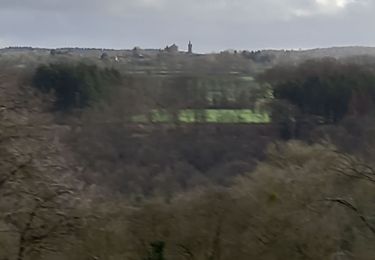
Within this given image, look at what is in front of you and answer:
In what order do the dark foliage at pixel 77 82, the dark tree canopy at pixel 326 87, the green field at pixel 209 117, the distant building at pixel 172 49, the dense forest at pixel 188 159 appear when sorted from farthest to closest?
1. the distant building at pixel 172 49
2. the dark tree canopy at pixel 326 87
3. the green field at pixel 209 117
4. the dark foliage at pixel 77 82
5. the dense forest at pixel 188 159

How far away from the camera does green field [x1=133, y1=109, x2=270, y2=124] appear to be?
37.8 metres

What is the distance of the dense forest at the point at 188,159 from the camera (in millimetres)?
13062

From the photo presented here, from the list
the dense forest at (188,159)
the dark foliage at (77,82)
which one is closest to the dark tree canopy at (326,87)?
the dense forest at (188,159)

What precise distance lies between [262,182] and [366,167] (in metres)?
2.58

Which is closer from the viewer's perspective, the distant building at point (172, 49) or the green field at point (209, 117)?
the green field at point (209, 117)

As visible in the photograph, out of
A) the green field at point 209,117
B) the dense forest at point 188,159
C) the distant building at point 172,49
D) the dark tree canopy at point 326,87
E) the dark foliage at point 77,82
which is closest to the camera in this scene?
the dense forest at point 188,159

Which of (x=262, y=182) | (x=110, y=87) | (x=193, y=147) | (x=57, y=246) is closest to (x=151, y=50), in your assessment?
(x=110, y=87)

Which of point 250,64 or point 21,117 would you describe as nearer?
point 21,117

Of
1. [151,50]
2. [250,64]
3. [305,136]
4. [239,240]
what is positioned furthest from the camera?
[151,50]

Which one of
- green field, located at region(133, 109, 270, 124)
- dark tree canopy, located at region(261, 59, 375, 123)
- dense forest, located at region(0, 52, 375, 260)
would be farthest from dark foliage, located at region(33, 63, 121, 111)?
dark tree canopy, located at region(261, 59, 375, 123)

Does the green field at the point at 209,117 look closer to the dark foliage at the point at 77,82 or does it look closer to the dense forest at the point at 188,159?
the dense forest at the point at 188,159

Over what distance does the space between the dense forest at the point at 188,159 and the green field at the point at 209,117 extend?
9 centimetres

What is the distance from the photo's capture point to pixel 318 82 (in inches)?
1629

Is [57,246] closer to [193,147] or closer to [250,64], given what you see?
[193,147]
